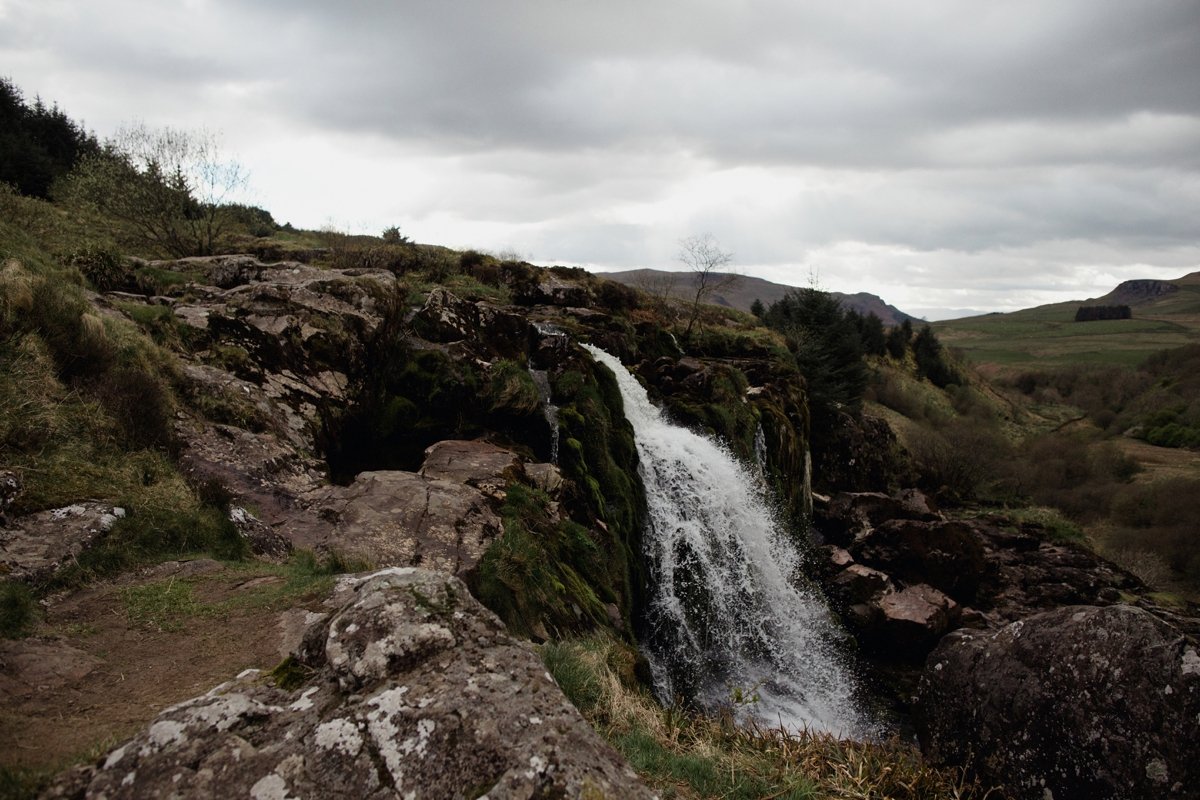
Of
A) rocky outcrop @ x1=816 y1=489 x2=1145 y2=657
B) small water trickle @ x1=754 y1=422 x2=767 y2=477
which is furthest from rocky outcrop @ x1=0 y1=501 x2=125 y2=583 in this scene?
small water trickle @ x1=754 y1=422 x2=767 y2=477

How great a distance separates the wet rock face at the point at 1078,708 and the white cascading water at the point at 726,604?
4.53 meters

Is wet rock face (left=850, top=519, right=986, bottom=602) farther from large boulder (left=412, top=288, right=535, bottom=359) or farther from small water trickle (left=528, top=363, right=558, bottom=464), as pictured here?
large boulder (left=412, top=288, right=535, bottom=359)

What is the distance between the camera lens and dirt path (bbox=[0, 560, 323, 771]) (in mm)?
3529

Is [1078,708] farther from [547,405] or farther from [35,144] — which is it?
[35,144]

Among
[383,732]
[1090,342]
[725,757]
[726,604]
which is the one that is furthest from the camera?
[1090,342]

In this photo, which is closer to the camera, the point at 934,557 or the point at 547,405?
the point at 547,405

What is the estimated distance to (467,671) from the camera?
3.38 meters

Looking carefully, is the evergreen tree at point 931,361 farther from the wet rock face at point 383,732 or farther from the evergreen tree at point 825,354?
the wet rock face at point 383,732

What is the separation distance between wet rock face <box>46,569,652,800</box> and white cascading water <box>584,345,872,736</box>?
8.71m

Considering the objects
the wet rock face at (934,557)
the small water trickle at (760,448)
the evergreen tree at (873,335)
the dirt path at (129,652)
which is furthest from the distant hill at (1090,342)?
the dirt path at (129,652)

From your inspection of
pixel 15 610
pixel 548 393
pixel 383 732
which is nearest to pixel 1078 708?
pixel 383 732

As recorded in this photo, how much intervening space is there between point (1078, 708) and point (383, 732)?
7598 millimetres

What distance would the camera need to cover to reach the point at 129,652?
15.1ft

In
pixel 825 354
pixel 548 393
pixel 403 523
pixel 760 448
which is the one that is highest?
pixel 825 354
